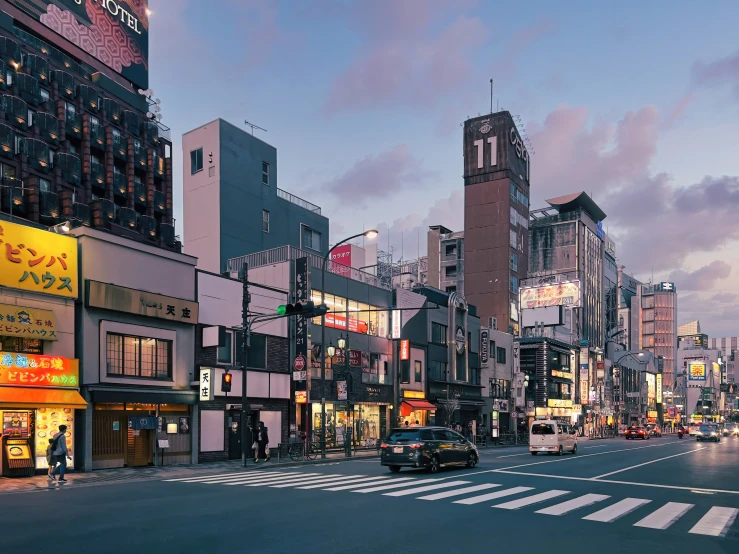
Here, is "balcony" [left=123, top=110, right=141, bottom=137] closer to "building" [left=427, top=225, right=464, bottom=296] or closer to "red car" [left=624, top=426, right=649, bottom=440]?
"red car" [left=624, top=426, right=649, bottom=440]

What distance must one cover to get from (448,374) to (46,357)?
37.4 metres

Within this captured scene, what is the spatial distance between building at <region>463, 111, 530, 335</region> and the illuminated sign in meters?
77.6

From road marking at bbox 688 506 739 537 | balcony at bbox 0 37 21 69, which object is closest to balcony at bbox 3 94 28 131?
balcony at bbox 0 37 21 69

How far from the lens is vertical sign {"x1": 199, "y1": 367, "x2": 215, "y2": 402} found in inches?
1249

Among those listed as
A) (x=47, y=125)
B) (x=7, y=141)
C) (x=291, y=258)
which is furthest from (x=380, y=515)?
(x=47, y=125)

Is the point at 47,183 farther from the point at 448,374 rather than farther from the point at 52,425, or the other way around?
the point at 448,374

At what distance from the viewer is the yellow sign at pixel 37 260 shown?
2552cm

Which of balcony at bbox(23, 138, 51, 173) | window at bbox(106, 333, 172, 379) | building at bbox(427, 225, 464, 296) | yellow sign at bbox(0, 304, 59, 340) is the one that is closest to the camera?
yellow sign at bbox(0, 304, 59, 340)

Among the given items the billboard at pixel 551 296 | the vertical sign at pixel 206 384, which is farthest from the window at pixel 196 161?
the billboard at pixel 551 296

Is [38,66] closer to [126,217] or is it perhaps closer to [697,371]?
[126,217]

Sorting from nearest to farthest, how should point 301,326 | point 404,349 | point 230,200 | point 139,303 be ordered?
1. point 139,303
2. point 301,326
3. point 404,349
4. point 230,200

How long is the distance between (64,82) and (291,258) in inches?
970

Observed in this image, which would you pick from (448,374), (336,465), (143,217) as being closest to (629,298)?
(448,374)

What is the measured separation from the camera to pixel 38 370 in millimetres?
25594
